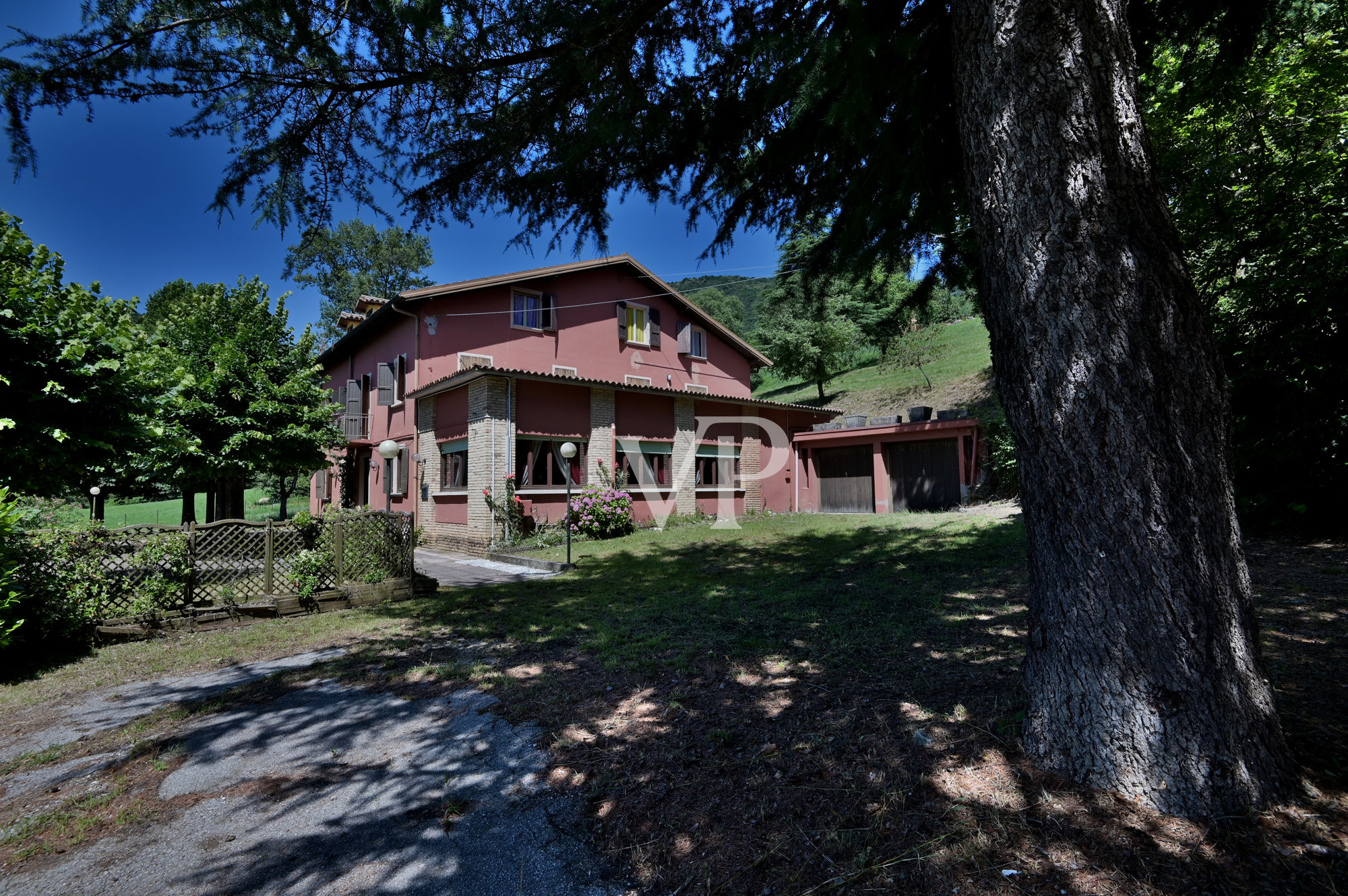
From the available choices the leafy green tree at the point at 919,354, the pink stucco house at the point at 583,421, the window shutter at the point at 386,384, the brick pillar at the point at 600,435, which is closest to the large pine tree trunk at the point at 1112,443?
the pink stucco house at the point at 583,421

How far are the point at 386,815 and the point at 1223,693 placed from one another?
3354 mm

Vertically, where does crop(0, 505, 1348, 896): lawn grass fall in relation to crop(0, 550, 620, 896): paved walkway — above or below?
above

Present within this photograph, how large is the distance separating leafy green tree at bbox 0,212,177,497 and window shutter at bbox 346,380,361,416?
42.1 feet

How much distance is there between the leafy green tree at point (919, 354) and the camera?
28.0 metres

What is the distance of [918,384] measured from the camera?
29.2 metres

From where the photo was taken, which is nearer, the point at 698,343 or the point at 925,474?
the point at 925,474

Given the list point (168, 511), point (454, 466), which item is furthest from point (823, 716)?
point (168, 511)

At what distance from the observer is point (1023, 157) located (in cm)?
233

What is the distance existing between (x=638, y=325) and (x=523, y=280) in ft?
13.5

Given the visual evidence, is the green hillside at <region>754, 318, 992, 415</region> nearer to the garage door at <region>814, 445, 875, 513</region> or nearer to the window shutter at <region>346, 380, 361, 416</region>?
the garage door at <region>814, 445, 875, 513</region>

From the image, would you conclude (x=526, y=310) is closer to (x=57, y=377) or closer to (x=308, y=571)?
(x=308, y=571)

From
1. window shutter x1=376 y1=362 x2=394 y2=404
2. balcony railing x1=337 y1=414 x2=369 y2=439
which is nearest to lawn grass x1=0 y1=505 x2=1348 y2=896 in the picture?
window shutter x1=376 y1=362 x2=394 y2=404

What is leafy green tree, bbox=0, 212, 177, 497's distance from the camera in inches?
220

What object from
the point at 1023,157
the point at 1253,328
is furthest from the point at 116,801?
the point at 1253,328
